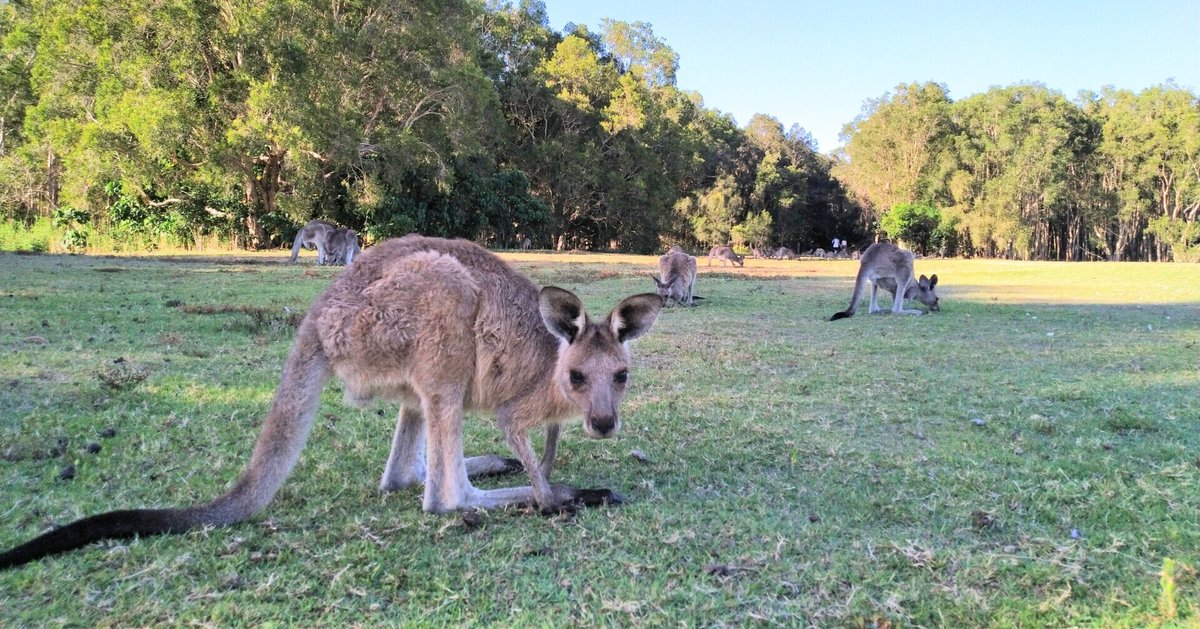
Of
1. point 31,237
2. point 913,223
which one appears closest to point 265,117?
point 31,237

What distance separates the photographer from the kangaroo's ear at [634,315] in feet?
10.3

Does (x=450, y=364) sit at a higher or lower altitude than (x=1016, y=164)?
lower

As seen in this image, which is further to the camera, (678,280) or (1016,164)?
(1016,164)

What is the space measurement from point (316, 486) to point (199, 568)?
857 millimetres

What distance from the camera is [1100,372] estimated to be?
20.4 ft

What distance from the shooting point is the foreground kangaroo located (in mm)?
2977

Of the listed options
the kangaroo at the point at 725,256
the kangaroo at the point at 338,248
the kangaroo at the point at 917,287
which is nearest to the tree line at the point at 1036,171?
the kangaroo at the point at 725,256

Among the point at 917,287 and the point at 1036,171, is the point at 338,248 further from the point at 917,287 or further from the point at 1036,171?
the point at 1036,171

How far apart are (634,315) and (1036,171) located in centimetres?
5061

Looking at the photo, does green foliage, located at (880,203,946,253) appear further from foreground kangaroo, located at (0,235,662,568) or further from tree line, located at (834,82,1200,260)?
foreground kangaroo, located at (0,235,662,568)

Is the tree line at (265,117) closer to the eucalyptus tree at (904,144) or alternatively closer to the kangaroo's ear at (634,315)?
the kangaroo's ear at (634,315)

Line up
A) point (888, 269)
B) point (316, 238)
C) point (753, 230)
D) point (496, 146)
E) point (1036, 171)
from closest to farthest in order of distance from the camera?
point (888, 269), point (316, 238), point (496, 146), point (1036, 171), point (753, 230)

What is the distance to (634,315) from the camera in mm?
3219

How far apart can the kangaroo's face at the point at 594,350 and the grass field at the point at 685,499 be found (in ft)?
1.47
